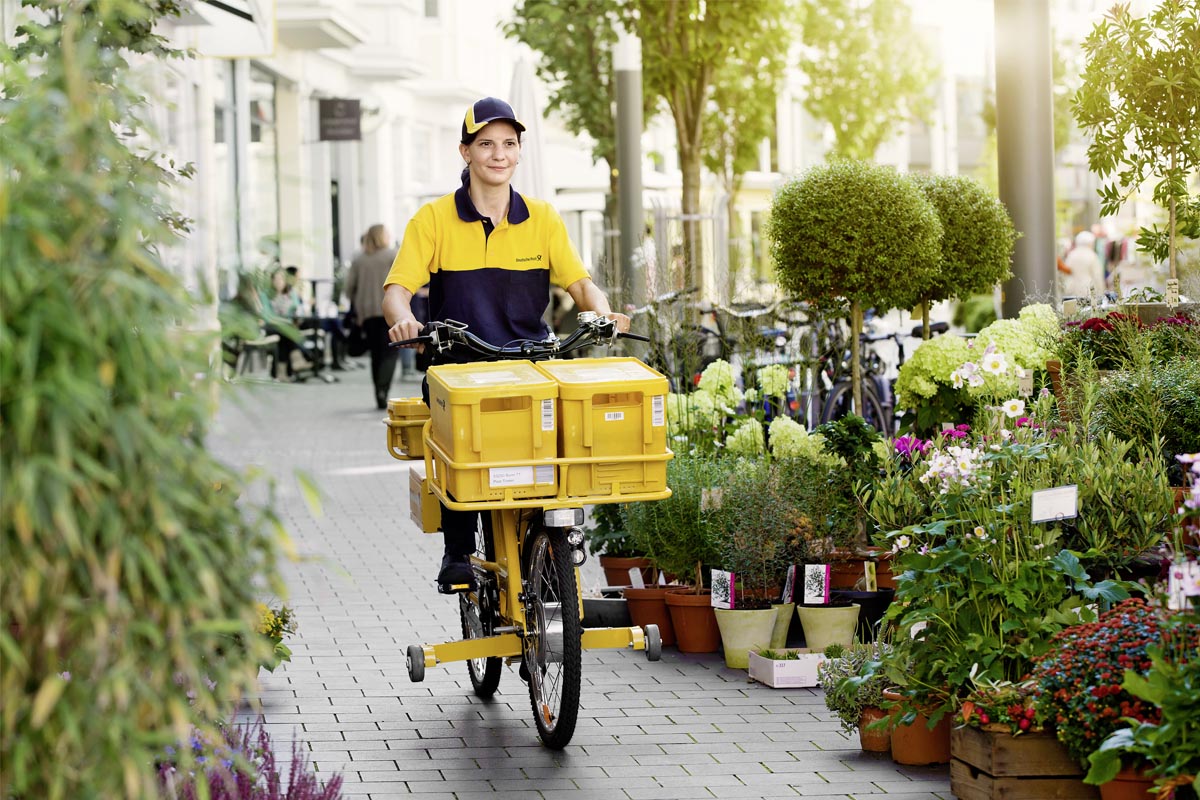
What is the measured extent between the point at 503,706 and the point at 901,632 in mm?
1723

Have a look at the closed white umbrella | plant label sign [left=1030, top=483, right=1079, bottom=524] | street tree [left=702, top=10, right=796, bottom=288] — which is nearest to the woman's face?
plant label sign [left=1030, top=483, right=1079, bottom=524]

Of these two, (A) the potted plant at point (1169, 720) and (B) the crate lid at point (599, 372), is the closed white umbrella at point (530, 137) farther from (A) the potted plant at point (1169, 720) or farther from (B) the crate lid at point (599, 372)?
(A) the potted plant at point (1169, 720)

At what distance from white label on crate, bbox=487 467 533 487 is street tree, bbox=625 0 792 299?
38.2 feet

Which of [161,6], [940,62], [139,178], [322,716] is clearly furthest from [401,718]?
[940,62]

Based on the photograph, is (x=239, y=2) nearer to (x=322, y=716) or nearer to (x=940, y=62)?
(x=322, y=716)

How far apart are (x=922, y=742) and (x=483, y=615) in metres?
1.61

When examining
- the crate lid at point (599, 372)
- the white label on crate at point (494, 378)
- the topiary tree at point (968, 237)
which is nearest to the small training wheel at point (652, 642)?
the crate lid at point (599, 372)

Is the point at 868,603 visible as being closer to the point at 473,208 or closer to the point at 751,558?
the point at 751,558

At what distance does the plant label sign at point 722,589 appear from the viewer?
638 centimetres

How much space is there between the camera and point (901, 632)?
487cm

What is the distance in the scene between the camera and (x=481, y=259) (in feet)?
19.0

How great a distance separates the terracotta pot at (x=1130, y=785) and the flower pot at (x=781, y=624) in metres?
2.38

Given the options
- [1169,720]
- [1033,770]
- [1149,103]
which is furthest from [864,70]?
[1169,720]

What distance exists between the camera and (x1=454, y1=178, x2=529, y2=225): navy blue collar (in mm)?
5785
